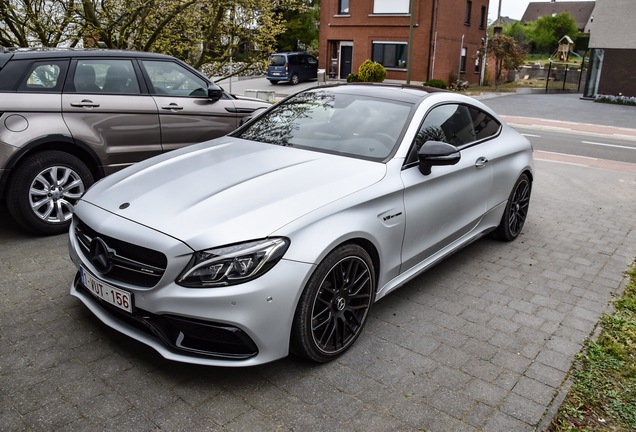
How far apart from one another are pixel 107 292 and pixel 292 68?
110ft

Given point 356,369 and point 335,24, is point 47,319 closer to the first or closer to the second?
point 356,369

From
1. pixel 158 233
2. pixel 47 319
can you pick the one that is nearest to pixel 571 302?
pixel 158 233

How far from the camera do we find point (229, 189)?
342 centimetres

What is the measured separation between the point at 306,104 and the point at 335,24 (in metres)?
33.6

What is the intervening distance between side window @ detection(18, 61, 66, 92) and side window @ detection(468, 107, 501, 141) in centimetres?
404

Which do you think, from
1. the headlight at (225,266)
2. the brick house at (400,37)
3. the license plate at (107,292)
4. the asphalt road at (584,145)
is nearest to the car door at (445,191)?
the headlight at (225,266)

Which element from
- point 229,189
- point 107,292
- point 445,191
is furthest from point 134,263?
point 445,191

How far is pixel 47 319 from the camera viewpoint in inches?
147

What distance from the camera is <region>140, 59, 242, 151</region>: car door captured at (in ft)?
20.6

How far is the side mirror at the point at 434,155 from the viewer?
3.93 m

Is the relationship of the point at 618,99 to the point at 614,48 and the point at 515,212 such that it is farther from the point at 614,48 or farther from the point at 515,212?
the point at 515,212

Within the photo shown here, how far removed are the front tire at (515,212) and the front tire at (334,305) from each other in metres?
2.57

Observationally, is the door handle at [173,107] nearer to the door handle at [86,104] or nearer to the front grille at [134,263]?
the door handle at [86,104]

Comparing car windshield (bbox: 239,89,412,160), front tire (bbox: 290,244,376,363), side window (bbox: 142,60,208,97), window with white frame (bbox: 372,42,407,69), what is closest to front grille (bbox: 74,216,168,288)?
front tire (bbox: 290,244,376,363)
